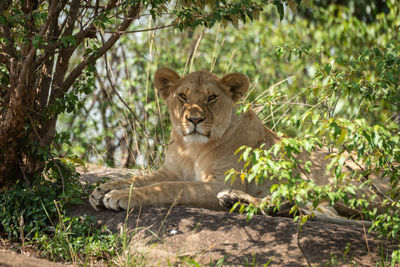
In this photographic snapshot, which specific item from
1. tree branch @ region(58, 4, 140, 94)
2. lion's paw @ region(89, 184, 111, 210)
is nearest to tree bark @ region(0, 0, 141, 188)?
tree branch @ region(58, 4, 140, 94)

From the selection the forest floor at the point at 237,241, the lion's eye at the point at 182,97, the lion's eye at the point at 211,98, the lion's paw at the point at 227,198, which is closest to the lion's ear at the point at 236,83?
the lion's eye at the point at 211,98

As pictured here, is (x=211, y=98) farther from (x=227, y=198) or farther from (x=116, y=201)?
(x=116, y=201)

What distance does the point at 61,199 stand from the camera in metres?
4.66

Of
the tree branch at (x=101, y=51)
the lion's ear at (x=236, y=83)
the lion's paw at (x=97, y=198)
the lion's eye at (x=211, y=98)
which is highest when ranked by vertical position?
the tree branch at (x=101, y=51)

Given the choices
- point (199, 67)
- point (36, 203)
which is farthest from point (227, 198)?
point (199, 67)

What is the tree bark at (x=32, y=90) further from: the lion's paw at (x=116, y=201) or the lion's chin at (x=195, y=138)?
the lion's chin at (x=195, y=138)

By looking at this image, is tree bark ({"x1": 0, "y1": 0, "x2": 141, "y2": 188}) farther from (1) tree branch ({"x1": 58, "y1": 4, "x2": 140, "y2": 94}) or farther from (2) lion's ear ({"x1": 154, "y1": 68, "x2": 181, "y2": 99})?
(2) lion's ear ({"x1": 154, "y1": 68, "x2": 181, "y2": 99})

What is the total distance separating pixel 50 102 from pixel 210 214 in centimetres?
174

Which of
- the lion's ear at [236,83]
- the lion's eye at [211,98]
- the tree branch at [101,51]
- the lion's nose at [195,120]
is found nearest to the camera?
the tree branch at [101,51]

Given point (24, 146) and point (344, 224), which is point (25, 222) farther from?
point (344, 224)

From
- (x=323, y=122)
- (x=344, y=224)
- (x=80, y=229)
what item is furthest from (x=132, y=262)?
(x=344, y=224)

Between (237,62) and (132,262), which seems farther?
(237,62)

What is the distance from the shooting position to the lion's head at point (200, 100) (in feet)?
16.5

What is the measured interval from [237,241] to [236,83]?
1852 millimetres
